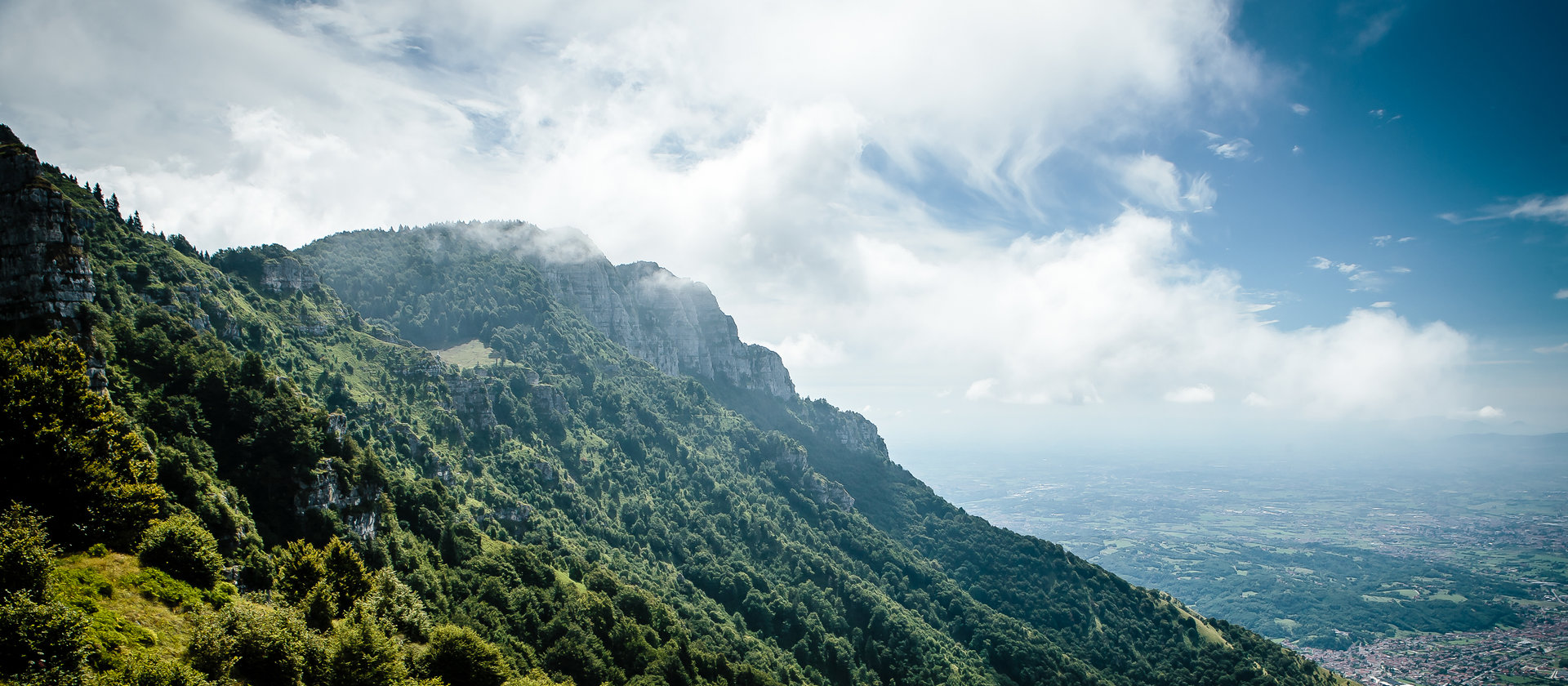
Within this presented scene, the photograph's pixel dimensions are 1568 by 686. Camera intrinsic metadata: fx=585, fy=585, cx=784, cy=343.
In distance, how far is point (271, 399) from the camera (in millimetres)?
74562

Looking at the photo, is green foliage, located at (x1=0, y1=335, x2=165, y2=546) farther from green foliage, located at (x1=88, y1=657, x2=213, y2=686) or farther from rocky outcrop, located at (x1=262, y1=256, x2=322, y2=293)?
rocky outcrop, located at (x1=262, y1=256, x2=322, y2=293)

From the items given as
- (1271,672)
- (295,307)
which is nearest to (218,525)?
(295,307)

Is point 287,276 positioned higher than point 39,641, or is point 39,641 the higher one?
point 287,276

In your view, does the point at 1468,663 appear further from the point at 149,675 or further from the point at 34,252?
the point at 34,252

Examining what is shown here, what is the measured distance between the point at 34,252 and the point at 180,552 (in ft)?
129

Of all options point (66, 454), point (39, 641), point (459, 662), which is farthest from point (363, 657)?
point (66, 454)

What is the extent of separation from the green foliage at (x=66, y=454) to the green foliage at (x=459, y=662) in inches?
919

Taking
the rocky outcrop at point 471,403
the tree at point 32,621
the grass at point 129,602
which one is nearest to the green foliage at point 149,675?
the tree at point 32,621

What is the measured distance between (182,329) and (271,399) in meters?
20.4

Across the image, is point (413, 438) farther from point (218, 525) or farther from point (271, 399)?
point (218, 525)

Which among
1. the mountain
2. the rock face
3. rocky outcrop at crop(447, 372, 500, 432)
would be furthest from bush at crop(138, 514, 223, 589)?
rocky outcrop at crop(447, 372, 500, 432)

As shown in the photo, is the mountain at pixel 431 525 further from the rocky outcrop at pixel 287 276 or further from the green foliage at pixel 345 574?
the rocky outcrop at pixel 287 276

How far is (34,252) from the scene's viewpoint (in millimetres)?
57500

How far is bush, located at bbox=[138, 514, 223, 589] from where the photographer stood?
44.2 metres
